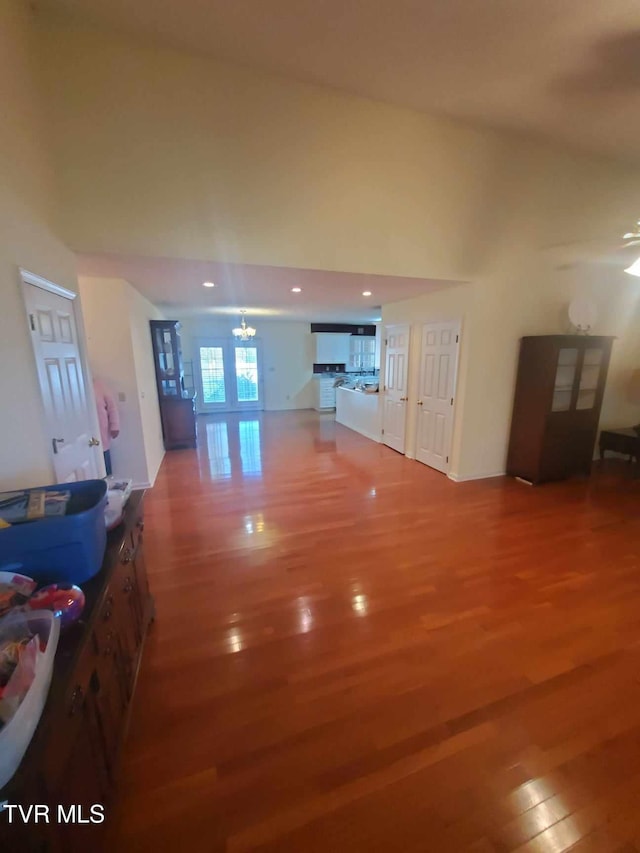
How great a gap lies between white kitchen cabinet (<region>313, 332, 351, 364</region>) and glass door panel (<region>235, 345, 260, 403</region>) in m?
1.77

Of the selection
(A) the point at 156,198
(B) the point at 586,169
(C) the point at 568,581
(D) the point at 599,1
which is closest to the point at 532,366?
(B) the point at 586,169

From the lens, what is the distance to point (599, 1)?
2.13 meters

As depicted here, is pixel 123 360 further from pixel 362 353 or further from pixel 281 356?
pixel 362 353

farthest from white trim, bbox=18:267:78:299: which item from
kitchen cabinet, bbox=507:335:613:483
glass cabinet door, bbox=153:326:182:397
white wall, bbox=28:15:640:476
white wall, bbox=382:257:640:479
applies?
kitchen cabinet, bbox=507:335:613:483

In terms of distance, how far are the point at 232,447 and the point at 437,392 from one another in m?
3.50

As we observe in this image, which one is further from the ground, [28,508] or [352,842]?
[28,508]

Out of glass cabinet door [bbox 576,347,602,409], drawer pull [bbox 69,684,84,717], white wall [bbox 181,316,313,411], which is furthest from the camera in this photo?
white wall [bbox 181,316,313,411]

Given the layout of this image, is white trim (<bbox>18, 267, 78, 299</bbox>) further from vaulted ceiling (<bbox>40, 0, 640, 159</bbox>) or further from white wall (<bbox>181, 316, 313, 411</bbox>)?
white wall (<bbox>181, 316, 313, 411</bbox>)

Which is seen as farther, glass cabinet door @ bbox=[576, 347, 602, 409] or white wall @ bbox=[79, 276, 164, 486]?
glass cabinet door @ bbox=[576, 347, 602, 409]

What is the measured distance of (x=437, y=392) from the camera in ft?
15.5

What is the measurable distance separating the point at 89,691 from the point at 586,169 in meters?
5.87

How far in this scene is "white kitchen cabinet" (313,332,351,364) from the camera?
9.84 metres

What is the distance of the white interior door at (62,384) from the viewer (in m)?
2.12

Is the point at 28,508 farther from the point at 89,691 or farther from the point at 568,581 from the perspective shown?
the point at 568,581
